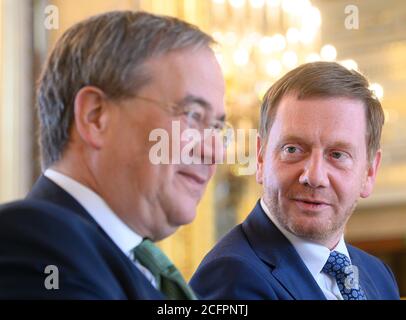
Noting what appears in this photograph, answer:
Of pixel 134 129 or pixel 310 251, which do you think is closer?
pixel 134 129

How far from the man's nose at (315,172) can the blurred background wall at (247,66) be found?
1.26 ft

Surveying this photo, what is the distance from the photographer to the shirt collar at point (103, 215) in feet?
2.68

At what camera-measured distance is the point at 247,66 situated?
4238 millimetres

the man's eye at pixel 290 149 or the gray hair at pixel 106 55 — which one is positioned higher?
the gray hair at pixel 106 55

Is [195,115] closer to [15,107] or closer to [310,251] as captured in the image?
[310,251]

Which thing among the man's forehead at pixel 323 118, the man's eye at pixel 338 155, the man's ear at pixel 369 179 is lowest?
the man's ear at pixel 369 179

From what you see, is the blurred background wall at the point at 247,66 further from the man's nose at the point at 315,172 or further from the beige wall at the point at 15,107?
the man's nose at the point at 315,172

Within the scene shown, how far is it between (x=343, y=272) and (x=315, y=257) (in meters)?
0.04

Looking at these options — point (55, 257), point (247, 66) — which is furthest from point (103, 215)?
point (247, 66)

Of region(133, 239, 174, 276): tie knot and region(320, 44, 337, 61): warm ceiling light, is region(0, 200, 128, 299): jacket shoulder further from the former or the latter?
region(320, 44, 337, 61): warm ceiling light

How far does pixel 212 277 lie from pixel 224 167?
12.3 ft

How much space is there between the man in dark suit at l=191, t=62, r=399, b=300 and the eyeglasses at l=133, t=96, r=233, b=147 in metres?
0.22

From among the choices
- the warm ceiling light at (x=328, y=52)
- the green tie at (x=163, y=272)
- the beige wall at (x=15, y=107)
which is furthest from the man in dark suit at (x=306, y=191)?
the warm ceiling light at (x=328, y=52)

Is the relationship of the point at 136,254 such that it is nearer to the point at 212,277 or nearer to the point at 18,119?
the point at 212,277
